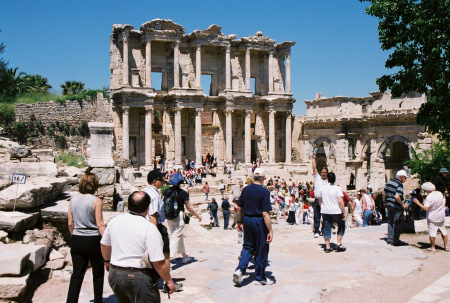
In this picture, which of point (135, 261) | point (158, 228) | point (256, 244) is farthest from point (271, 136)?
point (135, 261)

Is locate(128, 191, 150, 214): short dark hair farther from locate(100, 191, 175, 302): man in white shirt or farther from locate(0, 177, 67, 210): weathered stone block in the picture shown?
locate(0, 177, 67, 210): weathered stone block

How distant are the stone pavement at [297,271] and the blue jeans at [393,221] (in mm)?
194

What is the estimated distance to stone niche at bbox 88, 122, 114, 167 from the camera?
12797 mm

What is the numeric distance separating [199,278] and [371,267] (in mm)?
3057

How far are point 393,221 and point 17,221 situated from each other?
7.30m

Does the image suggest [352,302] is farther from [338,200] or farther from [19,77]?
[19,77]

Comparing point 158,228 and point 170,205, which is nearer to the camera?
point 158,228

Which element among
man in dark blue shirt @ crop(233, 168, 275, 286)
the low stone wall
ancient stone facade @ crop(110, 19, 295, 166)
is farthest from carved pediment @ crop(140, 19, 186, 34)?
man in dark blue shirt @ crop(233, 168, 275, 286)

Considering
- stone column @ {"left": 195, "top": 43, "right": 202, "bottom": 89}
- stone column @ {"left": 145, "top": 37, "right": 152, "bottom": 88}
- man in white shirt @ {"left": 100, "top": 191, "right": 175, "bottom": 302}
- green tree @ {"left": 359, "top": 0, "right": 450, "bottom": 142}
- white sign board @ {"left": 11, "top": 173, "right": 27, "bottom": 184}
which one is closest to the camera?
man in white shirt @ {"left": 100, "top": 191, "right": 175, "bottom": 302}

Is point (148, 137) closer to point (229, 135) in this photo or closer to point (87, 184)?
point (229, 135)

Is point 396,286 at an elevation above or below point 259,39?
below

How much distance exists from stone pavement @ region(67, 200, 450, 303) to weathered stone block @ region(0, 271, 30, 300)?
0.80 metres

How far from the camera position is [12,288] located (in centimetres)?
580

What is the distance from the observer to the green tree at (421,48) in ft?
40.9
